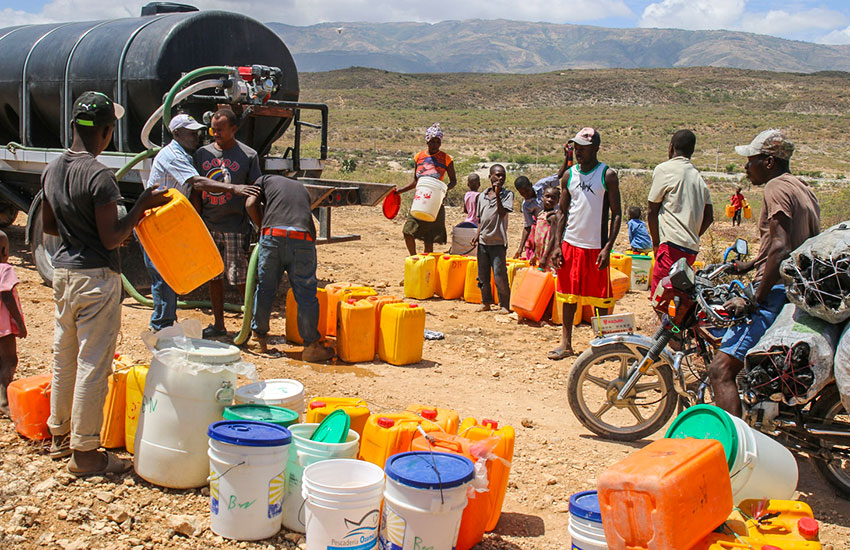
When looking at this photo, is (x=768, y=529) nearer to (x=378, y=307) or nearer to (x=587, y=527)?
(x=587, y=527)

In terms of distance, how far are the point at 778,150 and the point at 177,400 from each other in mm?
3747

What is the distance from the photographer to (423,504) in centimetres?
320

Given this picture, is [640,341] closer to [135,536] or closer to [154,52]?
[135,536]

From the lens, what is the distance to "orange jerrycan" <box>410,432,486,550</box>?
361cm

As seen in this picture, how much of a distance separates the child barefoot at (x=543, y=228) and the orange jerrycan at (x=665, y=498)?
5.67 m

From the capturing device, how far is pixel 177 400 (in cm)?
397

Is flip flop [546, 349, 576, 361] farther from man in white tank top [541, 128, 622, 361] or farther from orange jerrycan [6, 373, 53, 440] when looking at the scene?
orange jerrycan [6, 373, 53, 440]

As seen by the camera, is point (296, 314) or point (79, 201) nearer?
point (79, 201)

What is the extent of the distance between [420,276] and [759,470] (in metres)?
6.33

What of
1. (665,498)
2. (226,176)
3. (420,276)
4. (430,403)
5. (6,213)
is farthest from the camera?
(6,213)

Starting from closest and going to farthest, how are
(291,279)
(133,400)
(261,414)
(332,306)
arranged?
(261,414) < (133,400) < (291,279) < (332,306)

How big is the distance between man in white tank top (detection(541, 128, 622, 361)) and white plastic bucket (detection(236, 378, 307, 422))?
3.31 metres

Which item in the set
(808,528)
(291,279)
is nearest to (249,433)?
(808,528)

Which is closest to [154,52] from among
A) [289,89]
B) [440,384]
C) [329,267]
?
[289,89]
